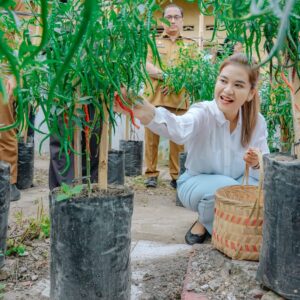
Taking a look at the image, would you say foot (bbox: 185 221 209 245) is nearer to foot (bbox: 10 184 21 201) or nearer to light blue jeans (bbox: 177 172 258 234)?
light blue jeans (bbox: 177 172 258 234)

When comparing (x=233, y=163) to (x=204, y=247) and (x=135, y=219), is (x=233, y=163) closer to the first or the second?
(x=204, y=247)

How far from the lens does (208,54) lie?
3.82 m

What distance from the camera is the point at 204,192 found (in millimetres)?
2104

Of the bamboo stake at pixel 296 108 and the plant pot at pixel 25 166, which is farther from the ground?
the bamboo stake at pixel 296 108

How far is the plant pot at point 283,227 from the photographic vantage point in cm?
127

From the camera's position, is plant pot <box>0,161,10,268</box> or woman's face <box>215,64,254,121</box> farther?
woman's face <box>215,64,254,121</box>

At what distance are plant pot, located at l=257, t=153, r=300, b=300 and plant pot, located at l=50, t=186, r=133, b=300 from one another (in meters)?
0.46

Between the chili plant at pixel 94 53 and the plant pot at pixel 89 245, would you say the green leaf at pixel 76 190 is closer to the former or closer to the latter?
the plant pot at pixel 89 245

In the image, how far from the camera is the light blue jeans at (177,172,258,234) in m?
2.09

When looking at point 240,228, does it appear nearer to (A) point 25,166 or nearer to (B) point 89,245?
(B) point 89,245

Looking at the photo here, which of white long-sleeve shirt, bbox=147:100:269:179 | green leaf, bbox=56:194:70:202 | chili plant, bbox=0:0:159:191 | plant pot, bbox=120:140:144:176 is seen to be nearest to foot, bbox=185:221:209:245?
white long-sleeve shirt, bbox=147:100:269:179

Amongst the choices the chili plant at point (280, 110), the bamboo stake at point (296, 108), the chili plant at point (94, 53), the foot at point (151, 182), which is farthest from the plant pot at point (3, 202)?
the foot at point (151, 182)

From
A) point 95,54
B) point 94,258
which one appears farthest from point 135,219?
point 95,54

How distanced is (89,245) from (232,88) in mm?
1051
